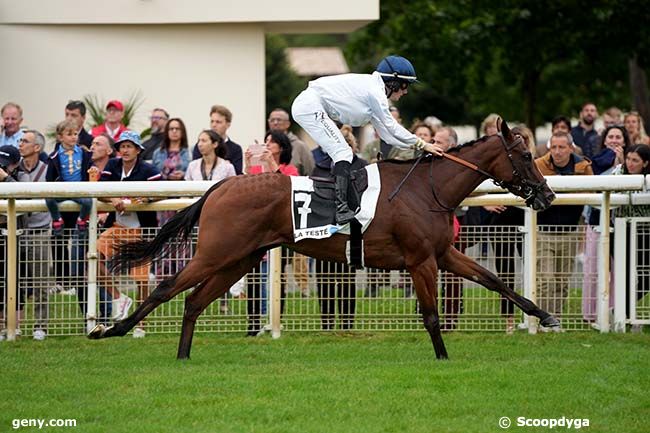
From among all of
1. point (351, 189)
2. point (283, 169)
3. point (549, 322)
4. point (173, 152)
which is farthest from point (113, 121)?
point (549, 322)

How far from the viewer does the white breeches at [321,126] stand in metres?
9.88

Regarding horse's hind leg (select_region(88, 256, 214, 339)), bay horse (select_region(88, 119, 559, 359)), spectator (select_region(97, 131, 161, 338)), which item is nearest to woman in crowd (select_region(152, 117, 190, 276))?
spectator (select_region(97, 131, 161, 338))

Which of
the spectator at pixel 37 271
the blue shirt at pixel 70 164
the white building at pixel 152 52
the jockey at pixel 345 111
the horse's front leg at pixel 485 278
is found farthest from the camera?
the white building at pixel 152 52

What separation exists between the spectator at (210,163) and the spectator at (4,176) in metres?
1.56

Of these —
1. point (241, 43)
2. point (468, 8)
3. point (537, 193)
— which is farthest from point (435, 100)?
point (537, 193)

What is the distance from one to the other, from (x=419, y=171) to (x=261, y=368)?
6.43ft

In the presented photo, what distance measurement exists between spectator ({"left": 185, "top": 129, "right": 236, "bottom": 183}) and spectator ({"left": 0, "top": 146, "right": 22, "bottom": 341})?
156 cm

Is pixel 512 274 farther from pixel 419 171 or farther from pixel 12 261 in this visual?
pixel 12 261

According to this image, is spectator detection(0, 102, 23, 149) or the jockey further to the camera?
spectator detection(0, 102, 23, 149)

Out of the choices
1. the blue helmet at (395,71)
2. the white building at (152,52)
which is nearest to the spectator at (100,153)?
the blue helmet at (395,71)

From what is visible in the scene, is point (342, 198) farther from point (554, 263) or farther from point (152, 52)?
point (152, 52)

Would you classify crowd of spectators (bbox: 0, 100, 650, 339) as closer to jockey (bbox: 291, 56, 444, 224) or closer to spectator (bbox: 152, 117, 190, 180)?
spectator (bbox: 152, 117, 190, 180)

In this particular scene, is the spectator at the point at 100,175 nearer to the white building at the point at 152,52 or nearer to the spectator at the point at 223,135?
the spectator at the point at 223,135

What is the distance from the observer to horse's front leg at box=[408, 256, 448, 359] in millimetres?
9852
